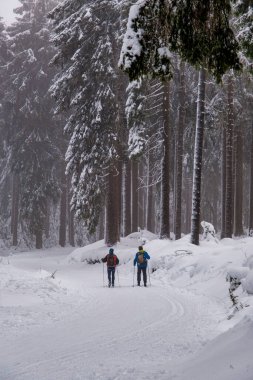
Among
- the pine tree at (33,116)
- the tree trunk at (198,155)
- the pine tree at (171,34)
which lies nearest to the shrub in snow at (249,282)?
the pine tree at (171,34)

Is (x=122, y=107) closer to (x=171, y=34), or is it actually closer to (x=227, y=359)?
(x=171, y=34)

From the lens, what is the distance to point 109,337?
8.02 metres

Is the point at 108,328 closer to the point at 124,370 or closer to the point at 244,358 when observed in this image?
the point at 124,370

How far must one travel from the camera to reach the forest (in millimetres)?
6176

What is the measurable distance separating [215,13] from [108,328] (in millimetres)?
6051

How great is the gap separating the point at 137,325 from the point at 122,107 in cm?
1559

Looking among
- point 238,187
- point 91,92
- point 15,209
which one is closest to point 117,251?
point 91,92

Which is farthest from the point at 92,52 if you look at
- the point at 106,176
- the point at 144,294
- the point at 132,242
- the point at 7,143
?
the point at 7,143

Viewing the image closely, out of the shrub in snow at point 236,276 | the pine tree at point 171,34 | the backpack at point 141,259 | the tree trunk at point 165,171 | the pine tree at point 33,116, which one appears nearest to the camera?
the pine tree at point 171,34

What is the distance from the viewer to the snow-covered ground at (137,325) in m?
5.92

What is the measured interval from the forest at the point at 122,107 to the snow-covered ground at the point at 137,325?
3.78 metres

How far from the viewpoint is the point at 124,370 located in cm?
610

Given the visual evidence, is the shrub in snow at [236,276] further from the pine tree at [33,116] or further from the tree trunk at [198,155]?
the pine tree at [33,116]

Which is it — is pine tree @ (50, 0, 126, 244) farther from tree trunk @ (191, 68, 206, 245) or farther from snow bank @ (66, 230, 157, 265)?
tree trunk @ (191, 68, 206, 245)
